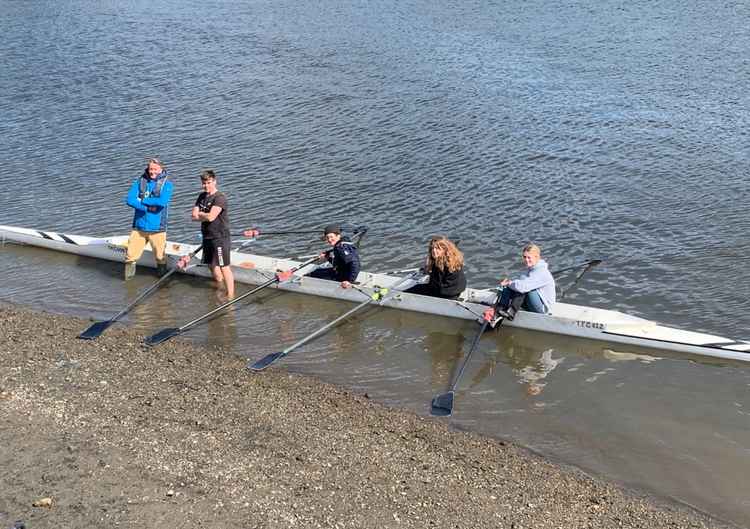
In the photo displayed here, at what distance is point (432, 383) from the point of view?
38.3 feet

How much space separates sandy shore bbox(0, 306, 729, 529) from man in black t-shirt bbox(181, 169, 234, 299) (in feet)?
9.32

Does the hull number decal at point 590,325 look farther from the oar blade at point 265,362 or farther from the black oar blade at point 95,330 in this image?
the black oar blade at point 95,330

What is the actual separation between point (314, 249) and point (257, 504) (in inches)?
331

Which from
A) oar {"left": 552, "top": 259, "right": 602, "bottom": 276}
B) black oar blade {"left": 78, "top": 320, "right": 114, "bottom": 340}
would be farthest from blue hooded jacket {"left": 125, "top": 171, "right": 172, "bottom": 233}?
oar {"left": 552, "top": 259, "right": 602, "bottom": 276}

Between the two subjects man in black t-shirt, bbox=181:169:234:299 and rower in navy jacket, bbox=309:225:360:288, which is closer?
man in black t-shirt, bbox=181:169:234:299

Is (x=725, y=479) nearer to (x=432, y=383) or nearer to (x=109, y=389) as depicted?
(x=432, y=383)

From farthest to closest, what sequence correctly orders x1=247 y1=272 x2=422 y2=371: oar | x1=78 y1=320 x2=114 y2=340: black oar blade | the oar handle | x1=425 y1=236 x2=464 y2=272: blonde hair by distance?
x1=425 y1=236 x2=464 y2=272: blonde hair < x1=78 y1=320 x2=114 y2=340: black oar blade < x1=247 y1=272 x2=422 y2=371: oar < the oar handle

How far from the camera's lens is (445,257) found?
1298cm

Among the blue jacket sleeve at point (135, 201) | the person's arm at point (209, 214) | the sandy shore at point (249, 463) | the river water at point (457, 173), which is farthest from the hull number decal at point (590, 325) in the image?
the blue jacket sleeve at point (135, 201)

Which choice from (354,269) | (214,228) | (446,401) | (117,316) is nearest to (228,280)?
(214,228)

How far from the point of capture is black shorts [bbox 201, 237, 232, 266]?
45.5 feet

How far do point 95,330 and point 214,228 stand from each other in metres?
2.52

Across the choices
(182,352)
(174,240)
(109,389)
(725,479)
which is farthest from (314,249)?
(725,479)

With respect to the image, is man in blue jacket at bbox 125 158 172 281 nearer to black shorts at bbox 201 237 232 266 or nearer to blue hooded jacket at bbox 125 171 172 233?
blue hooded jacket at bbox 125 171 172 233
